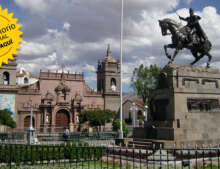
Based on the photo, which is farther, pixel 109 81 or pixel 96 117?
pixel 109 81

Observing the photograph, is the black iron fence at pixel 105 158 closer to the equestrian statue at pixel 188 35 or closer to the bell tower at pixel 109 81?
the equestrian statue at pixel 188 35

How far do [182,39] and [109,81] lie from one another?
4222 cm

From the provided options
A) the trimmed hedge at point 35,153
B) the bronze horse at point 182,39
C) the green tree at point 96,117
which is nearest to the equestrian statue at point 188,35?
the bronze horse at point 182,39

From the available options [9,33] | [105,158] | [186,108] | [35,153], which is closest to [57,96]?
[186,108]

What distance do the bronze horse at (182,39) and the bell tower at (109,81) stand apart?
41328mm

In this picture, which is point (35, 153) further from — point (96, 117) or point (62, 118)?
point (62, 118)

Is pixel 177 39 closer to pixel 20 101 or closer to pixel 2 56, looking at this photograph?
pixel 2 56

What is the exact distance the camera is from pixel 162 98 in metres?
14.6

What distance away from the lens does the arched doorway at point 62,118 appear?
5212cm

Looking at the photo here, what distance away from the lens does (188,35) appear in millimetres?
15320

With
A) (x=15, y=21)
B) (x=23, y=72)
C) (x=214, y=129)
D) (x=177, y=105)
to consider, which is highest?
(x=23, y=72)

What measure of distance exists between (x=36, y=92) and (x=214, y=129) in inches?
1647

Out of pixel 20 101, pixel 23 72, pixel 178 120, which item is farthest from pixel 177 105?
pixel 23 72

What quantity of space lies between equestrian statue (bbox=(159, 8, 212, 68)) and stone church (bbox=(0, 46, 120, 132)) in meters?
36.8
